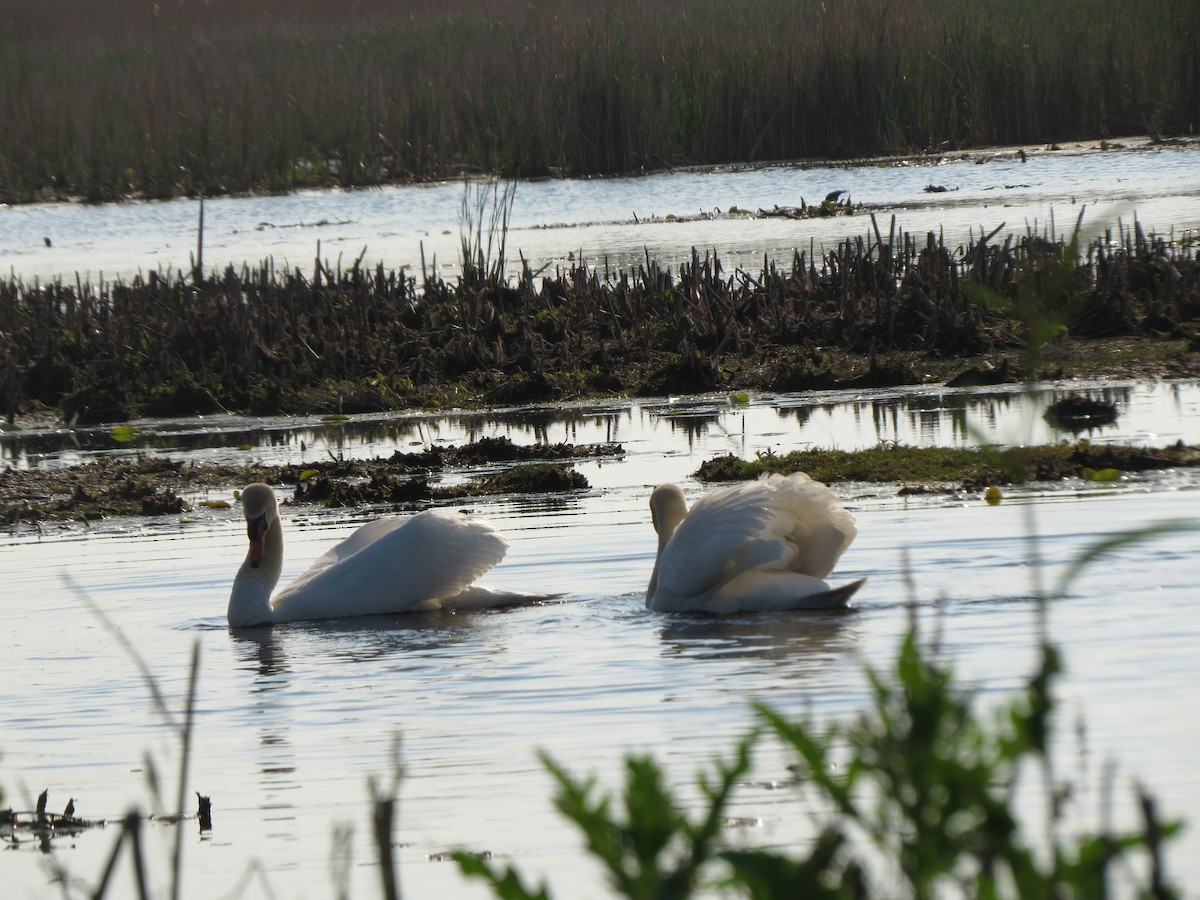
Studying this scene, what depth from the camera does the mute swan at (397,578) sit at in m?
8.84

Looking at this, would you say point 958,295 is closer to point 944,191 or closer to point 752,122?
point 944,191

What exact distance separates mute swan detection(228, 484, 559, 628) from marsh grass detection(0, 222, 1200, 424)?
19.7ft

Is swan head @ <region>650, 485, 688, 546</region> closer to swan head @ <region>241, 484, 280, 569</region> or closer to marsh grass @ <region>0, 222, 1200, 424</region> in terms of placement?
swan head @ <region>241, 484, 280, 569</region>

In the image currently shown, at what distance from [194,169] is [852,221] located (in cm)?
1080

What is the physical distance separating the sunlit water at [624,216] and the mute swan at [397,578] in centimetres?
1114

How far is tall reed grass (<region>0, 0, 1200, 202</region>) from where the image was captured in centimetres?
2725

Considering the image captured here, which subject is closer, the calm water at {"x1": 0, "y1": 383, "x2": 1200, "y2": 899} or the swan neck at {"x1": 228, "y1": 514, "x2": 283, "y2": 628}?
the calm water at {"x1": 0, "y1": 383, "x2": 1200, "y2": 899}

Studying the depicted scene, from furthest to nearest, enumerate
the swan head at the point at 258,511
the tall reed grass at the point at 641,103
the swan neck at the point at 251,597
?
1. the tall reed grass at the point at 641,103
2. the swan head at the point at 258,511
3. the swan neck at the point at 251,597

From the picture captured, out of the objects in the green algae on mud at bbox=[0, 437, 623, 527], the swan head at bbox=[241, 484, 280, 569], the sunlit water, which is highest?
the sunlit water

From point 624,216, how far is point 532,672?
730 inches

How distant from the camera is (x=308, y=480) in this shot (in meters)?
12.3

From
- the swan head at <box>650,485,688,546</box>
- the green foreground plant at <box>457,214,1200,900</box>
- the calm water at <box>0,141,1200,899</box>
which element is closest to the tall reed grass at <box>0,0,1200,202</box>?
the calm water at <box>0,141,1200,899</box>

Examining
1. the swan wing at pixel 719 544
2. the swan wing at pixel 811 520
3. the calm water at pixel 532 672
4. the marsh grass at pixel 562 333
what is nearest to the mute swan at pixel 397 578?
the calm water at pixel 532 672

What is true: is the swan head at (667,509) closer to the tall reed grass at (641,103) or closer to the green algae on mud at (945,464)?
the green algae on mud at (945,464)
